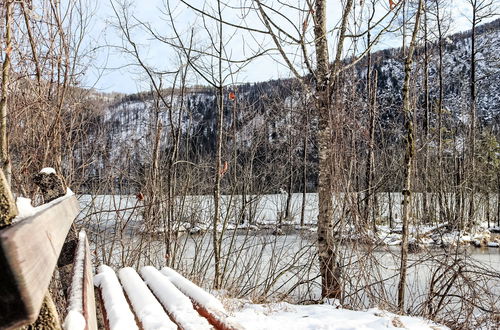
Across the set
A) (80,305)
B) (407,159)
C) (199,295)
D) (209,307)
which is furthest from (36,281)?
(407,159)

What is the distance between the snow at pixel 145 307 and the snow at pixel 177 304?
40 millimetres

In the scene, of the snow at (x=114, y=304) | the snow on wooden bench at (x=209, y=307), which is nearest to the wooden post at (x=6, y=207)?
the snow at (x=114, y=304)

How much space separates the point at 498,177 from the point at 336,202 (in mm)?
24714

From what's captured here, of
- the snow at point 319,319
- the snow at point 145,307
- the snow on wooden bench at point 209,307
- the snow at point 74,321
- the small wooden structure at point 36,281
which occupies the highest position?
the small wooden structure at point 36,281

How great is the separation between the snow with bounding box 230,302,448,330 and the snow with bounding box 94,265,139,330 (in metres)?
1.12

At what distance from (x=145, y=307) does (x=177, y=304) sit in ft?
0.49

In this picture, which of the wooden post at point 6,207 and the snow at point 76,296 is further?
the snow at point 76,296

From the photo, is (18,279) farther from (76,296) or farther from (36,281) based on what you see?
(76,296)

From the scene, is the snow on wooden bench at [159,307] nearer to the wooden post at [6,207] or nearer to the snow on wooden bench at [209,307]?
the snow on wooden bench at [209,307]

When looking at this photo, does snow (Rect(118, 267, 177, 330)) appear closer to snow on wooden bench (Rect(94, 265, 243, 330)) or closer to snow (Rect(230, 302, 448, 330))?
snow on wooden bench (Rect(94, 265, 243, 330))

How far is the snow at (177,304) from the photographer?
1582 millimetres

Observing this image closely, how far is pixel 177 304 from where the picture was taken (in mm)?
1824

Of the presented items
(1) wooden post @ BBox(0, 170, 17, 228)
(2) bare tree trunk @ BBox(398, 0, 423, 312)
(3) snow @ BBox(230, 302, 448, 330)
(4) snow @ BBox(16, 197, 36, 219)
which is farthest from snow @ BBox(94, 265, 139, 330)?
(2) bare tree trunk @ BBox(398, 0, 423, 312)

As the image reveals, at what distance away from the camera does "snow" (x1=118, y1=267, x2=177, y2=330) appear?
5.23ft
